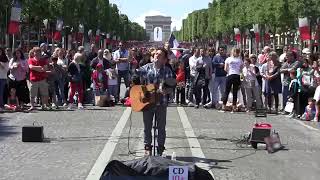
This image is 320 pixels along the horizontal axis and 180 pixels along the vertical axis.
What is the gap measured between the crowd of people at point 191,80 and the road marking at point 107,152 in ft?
6.67

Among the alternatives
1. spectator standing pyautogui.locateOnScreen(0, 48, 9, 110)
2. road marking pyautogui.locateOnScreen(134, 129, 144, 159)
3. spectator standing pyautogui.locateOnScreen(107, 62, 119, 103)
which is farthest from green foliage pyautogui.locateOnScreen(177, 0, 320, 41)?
road marking pyautogui.locateOnScreen(134, 129, 144, 159)

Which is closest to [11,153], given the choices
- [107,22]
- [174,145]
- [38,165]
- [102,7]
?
[38,165]

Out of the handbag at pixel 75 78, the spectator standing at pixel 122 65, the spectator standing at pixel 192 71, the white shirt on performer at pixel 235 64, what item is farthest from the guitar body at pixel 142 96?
the spectator standing at pixel 122 65

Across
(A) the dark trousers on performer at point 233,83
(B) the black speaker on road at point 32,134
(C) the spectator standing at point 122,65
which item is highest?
(C) the spectator standing at point 122,65

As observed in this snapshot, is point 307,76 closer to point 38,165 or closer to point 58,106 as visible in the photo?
point 58,106

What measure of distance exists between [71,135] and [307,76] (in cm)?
725

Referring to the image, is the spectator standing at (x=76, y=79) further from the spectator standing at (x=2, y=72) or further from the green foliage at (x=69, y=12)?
the green foliage at (x=69, y=12)

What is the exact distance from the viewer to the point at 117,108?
19859 millimetres

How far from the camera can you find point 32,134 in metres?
12.4

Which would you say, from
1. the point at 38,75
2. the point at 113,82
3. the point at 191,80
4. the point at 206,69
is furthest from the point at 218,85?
the point at 38,75

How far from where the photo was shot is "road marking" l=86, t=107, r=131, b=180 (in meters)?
9.46

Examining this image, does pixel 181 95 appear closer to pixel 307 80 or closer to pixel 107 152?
pixel 307 80

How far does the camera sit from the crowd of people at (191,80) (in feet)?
59.6

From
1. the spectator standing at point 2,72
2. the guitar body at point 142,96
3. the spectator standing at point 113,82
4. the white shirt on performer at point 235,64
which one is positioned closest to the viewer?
the guitar body at point 142,96
